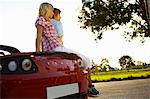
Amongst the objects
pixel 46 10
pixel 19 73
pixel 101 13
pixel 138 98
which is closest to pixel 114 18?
pixel 101 13

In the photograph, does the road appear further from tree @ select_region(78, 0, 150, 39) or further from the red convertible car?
tree @ select_region(78, 0, 150, 39)

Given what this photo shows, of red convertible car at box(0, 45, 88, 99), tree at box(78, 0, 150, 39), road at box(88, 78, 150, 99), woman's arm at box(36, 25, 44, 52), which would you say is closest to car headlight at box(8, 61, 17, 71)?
red convertible car at box(0, 45, 88, 99)

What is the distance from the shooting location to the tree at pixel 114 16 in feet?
60.4

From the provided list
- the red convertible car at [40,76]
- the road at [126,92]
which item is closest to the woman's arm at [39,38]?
the red convertible car at [40,76]

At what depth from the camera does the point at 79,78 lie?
3596mm

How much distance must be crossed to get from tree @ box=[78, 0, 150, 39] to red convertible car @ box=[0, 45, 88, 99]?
15009 millimetres

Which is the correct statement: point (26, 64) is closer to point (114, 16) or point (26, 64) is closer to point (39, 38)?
point (39, 38)

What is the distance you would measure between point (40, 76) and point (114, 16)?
15.8 m

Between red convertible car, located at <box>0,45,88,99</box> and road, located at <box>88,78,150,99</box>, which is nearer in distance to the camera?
red convertible car, located at <box>0,45,88,99</box>

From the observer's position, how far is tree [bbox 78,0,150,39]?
18422mm

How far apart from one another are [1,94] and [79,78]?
2.86 feet

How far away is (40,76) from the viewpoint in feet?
10.4

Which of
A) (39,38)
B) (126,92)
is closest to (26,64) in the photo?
(39,38)

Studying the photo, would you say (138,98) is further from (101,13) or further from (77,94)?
(101,13)
